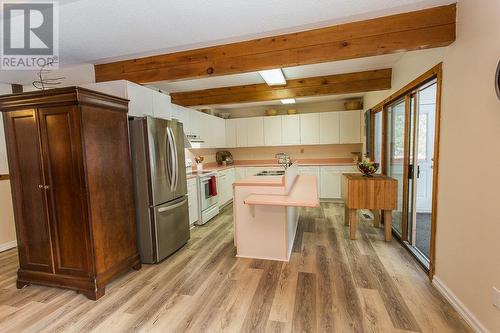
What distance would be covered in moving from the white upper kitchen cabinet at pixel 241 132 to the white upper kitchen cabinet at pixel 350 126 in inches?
93.1

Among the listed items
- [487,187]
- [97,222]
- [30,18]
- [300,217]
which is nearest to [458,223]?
[487,187]

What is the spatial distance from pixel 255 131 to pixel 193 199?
9.17 feet

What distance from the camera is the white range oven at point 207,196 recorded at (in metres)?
4.27

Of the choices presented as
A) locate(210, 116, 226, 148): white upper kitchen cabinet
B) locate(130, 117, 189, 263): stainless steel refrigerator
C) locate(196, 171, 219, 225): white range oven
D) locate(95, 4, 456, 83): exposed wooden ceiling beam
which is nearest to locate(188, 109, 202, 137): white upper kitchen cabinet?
locate(210, 116, 226, 148): white upper kitchen cabinet

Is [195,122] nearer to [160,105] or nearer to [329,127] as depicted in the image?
[160,105]

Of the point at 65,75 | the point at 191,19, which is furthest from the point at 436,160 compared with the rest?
the point at 65,75

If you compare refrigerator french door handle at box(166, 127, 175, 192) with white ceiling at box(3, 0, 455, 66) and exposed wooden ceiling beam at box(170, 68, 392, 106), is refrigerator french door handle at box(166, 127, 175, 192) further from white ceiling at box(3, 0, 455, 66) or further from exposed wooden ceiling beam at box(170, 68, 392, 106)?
exposed wooden ceiling beam at box(170, 68, 392, 106)

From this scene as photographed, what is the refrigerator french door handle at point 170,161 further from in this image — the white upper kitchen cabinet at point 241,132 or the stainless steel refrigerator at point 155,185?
the white upper kitchen cabinet at point 241,132

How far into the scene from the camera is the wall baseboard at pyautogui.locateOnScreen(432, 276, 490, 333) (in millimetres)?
1667

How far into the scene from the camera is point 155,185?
2799mm

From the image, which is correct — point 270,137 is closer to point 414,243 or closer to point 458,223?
point 414,243

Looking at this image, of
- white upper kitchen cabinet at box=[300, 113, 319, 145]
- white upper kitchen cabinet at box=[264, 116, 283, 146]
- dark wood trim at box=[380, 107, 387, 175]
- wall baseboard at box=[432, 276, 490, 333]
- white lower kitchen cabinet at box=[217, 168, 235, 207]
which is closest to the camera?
wall baseboard at box=[432, 276, 490, 333]

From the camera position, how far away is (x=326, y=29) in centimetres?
228

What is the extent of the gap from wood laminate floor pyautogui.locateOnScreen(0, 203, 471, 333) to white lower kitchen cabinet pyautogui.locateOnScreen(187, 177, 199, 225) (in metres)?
1.00
